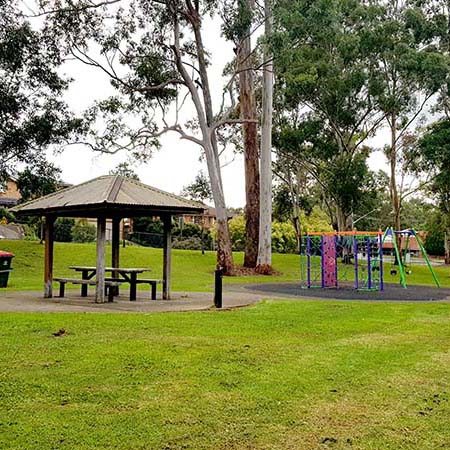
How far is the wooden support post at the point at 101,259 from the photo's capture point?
11.8m

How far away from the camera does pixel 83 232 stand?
4025 cm

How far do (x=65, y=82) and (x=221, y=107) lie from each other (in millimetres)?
6454

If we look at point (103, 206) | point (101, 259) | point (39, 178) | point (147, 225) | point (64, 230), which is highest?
point (39, 178)

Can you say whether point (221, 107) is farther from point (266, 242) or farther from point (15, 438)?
point (15, 438)

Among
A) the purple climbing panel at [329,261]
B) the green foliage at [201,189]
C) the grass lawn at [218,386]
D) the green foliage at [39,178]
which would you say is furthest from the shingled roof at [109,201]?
the green foliage at [201,189]

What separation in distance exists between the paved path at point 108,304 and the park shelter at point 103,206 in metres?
0.51

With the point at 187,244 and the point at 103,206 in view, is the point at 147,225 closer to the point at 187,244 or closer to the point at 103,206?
the point at 187,244

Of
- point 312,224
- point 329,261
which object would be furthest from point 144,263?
point 312,224

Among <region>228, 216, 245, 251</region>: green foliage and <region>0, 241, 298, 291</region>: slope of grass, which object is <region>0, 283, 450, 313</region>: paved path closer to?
<region>0, 241, 298, 291</region>: slope of grass

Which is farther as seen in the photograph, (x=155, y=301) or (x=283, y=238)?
(x=283, y=238)

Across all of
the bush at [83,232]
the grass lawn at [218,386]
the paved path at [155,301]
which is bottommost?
the grass lawn at [218,386]

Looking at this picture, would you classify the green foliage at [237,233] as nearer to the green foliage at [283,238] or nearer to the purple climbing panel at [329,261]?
the green foliage at [283,238]

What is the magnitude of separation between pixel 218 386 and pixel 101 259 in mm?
7122

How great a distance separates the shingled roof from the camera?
11398 millimetres
